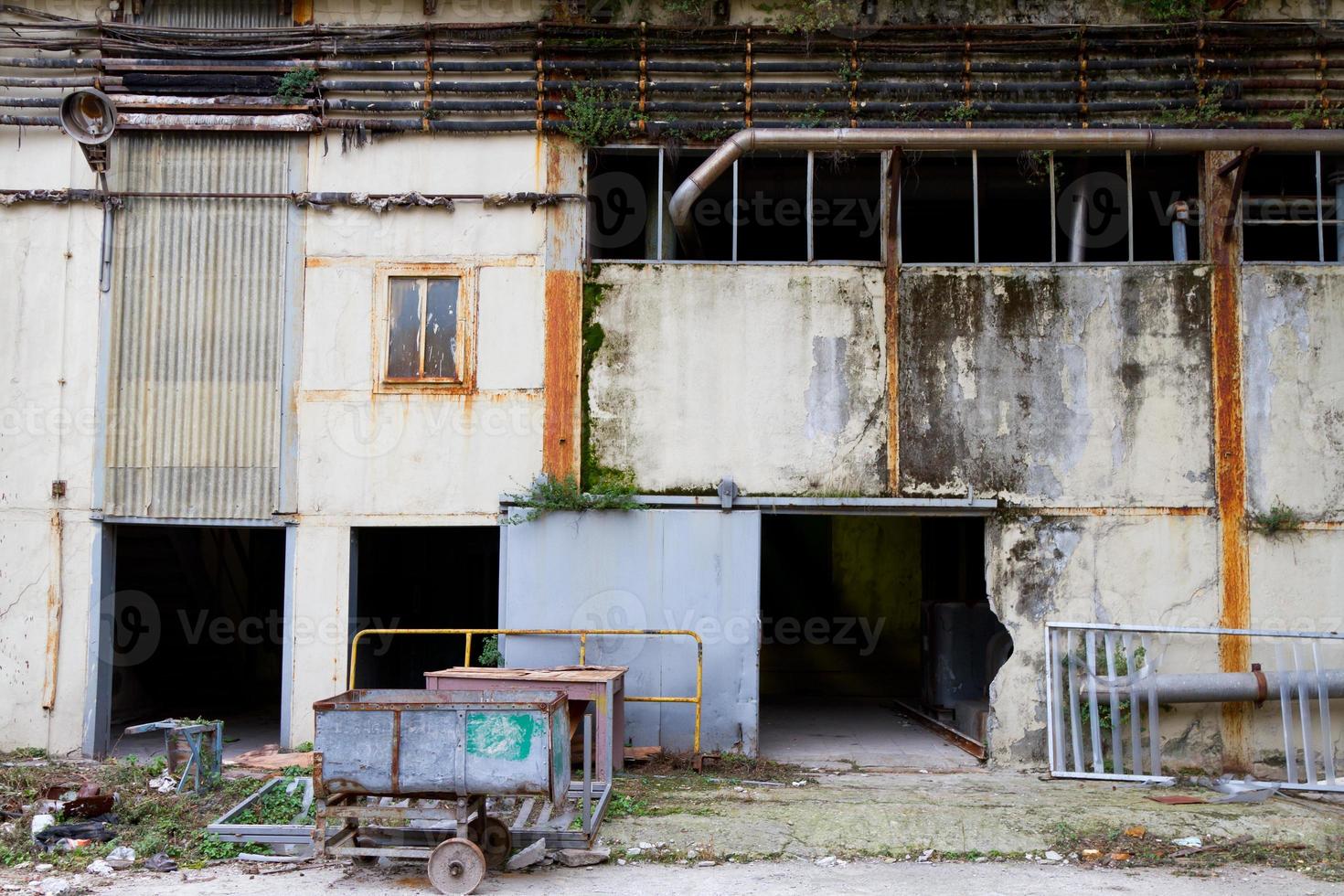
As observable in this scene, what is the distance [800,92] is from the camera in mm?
10680

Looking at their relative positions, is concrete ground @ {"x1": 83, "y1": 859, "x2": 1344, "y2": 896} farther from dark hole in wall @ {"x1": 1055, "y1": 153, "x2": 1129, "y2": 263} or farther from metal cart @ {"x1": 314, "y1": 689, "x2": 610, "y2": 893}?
dark hole in wall @ {"x1": 1055, "y1": 153, "x2": 1129, "y2": 263}

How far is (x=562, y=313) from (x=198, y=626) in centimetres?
728

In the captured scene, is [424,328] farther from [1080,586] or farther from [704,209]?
[1080,586]

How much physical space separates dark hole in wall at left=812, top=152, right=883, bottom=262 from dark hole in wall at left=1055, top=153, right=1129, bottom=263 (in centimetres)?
198

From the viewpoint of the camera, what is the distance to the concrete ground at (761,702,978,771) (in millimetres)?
10594

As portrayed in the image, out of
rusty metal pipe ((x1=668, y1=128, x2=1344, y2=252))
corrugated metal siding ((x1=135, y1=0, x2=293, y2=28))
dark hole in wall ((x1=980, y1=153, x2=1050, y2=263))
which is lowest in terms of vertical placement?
rusty metal pipe ((x1=668, y1=128, x2=1344, y2=252))

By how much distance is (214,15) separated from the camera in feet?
35.8

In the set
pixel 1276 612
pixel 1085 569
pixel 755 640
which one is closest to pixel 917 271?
pixel 1085 569

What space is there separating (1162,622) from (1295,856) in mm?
2889

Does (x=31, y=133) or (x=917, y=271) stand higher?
(x=31, y=133)

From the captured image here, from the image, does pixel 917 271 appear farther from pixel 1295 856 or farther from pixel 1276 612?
pixel 1295 856

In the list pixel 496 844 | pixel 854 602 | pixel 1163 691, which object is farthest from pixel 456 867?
pixel 854 602

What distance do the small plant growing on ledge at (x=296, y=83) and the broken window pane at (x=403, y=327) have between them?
2.10m

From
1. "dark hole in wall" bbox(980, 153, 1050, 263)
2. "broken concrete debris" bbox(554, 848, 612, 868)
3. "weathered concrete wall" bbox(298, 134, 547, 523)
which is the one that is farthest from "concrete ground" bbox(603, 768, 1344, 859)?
"dark hole in wall" bbox(980, 153, 1050, 263)
